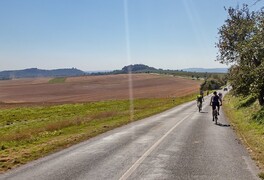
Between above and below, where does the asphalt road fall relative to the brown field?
above

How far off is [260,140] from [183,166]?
255 inches

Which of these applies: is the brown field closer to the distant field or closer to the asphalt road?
the distant field

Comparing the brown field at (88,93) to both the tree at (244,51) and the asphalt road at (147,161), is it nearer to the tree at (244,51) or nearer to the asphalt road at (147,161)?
the tree at (244,51)

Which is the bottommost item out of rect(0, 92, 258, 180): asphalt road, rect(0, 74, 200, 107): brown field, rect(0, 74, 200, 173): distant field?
rect(0, 74, 200, 107): brown field

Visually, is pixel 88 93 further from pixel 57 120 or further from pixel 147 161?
pixel 147 161

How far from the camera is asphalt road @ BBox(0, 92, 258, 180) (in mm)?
9936

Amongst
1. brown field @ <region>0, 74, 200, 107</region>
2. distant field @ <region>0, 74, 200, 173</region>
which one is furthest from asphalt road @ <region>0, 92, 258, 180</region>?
brown field @ <region>0, 74, 200, 107</region>

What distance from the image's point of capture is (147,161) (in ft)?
38.5

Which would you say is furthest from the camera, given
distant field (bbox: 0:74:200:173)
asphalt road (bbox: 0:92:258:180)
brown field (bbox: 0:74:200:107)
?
brown field (bbox: 0:74:200:107)

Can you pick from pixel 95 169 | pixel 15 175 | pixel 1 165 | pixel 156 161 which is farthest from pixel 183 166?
pixel 1 165

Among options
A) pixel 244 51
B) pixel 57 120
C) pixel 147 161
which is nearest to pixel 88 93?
pixel 57 120

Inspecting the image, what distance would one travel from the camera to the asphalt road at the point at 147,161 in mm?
9936

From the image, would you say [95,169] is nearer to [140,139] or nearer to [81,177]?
[81,177]

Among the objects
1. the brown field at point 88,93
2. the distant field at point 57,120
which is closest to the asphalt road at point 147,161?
the distant field at point 57,120
